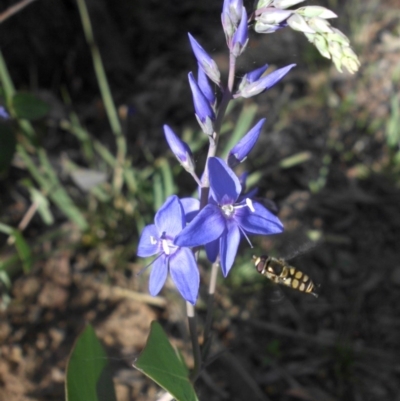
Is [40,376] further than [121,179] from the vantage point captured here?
No

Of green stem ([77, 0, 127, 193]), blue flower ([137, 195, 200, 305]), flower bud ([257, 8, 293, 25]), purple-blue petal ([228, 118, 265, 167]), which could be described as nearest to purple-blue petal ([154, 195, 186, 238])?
blue flower ([137, 195, 200, 305])

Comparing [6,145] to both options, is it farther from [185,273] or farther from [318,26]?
[318,26]

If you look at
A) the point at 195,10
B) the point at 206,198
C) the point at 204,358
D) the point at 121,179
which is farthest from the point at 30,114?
the point at 195,10

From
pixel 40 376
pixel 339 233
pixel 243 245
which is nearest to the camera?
pixel 40 376

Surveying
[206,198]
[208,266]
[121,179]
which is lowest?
[208,266]

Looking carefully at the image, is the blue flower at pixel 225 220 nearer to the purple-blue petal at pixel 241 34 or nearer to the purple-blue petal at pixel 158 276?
the purple-blue petal at pixel 158 276

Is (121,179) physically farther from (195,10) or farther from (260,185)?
(195,10)

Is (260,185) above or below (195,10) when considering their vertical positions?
below

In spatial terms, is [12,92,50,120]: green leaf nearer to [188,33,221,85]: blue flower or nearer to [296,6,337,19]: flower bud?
[188,33,221,85]: blue flower
